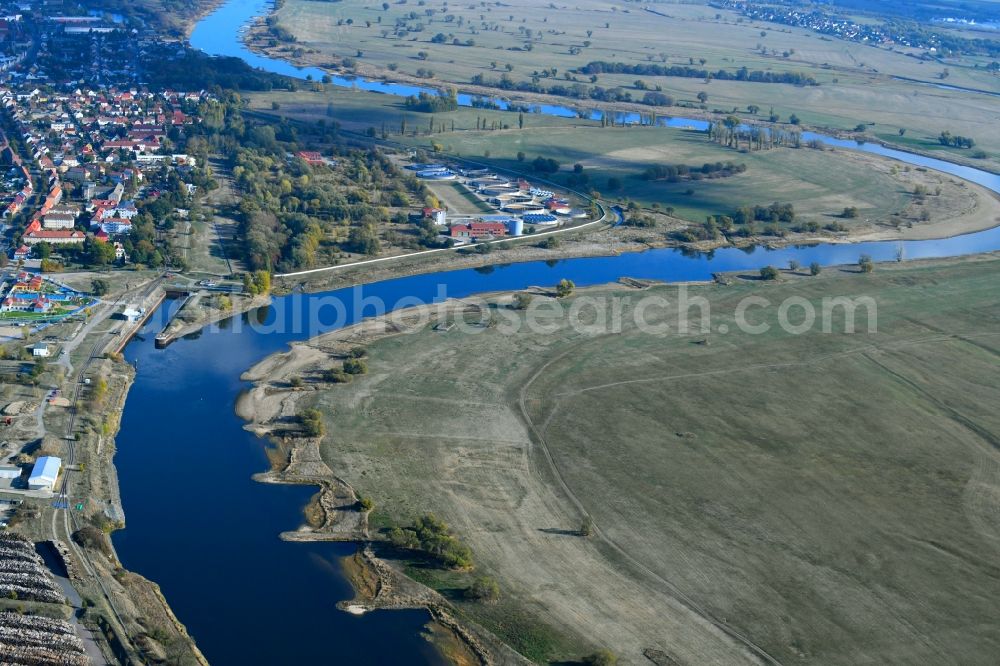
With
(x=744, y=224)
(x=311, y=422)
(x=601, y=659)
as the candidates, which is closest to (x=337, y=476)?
(x=311, y=422)

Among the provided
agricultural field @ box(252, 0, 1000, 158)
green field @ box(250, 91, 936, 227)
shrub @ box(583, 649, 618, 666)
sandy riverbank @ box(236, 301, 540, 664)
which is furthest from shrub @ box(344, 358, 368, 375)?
agricultural field @ box(252, 0, 1000, 158)

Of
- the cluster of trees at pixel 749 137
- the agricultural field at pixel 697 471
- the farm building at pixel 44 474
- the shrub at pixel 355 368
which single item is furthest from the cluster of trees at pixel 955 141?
the farm building at pixel 44 474

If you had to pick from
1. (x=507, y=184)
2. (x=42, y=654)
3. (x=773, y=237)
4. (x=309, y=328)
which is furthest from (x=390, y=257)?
(x=42, y=654)

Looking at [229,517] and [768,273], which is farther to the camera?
[768,273]

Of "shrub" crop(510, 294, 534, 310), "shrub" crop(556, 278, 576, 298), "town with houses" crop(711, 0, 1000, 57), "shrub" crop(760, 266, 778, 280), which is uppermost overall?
"town with houses" crop(711, 0, 1000, 57)

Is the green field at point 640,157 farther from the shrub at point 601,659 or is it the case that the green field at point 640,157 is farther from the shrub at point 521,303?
the shrub at point 601,659

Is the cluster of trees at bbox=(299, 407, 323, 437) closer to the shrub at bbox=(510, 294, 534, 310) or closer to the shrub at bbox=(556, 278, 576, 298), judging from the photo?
the shrub at bbox=(510, 294, 534, 310)

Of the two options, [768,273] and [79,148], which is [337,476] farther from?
[79,148]
